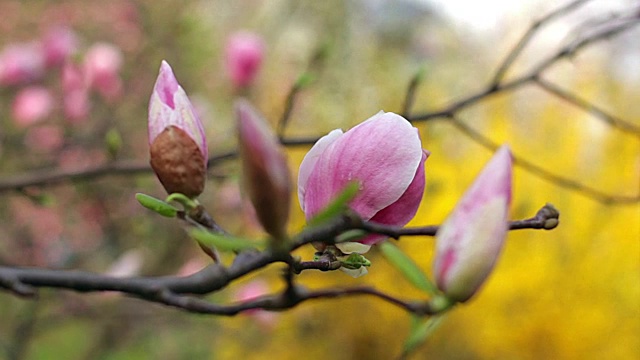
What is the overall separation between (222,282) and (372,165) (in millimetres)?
111

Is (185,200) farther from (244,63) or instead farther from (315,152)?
(244,63)

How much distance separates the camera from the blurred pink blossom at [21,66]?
1.37 meters

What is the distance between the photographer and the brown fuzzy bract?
333mm

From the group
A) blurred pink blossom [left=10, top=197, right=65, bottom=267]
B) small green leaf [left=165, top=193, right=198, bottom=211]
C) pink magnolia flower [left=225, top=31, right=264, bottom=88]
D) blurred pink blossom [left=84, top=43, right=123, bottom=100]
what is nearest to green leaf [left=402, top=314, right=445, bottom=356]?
small green leaf [left=165, top=193, right=198, bottom=211]

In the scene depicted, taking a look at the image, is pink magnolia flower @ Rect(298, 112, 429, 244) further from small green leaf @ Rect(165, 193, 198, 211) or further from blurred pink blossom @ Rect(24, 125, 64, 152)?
blurred pink blossom @ Rect(24, 125, 64, 152)

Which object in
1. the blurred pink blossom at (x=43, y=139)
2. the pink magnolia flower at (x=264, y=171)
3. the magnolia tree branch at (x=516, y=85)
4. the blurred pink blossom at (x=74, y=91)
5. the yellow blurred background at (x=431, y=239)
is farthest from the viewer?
the blurred pink blossom at (x=43, y=139)

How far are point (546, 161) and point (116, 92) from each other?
3.53ft

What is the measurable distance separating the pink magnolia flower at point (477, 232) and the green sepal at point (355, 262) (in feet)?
0.13

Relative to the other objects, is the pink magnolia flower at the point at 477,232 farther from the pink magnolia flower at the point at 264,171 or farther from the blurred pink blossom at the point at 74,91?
the blurred pink blossom at the point at 74,91

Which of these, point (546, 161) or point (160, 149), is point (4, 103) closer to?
point (546, 161)

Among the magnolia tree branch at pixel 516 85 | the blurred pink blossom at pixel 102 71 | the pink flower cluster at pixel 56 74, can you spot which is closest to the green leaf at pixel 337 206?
the magnolia tree branch at pixel 516 85

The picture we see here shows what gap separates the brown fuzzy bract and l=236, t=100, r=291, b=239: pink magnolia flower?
0.08m

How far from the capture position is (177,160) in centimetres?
33

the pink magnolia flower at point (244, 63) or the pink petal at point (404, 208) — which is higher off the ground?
the pink petal at point (404, 208)
